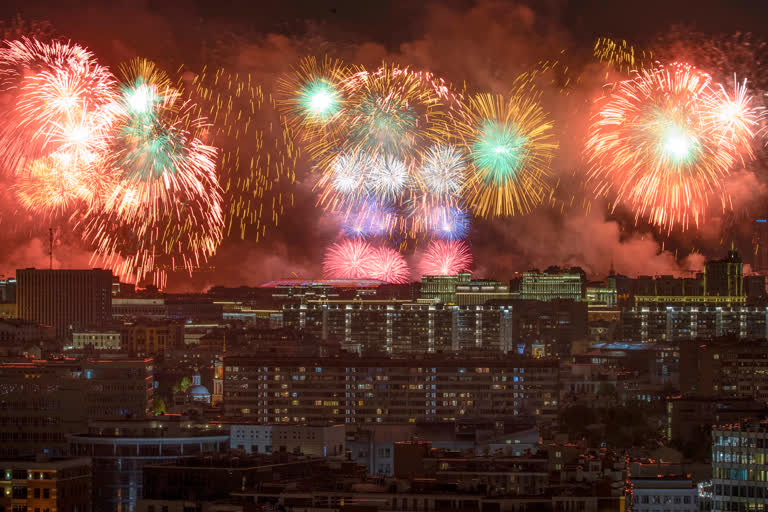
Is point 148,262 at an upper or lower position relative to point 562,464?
upper

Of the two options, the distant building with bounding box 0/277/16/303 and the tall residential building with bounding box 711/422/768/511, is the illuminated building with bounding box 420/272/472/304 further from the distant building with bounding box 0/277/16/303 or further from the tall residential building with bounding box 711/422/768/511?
the tall residential building with bounding box 711/422/768/511

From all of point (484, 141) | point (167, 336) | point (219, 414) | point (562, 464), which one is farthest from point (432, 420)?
point (167, 336)

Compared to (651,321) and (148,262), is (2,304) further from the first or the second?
(651,321)

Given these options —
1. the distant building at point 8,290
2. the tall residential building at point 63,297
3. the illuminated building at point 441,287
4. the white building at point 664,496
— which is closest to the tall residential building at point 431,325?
the illuminated building at point 441,287

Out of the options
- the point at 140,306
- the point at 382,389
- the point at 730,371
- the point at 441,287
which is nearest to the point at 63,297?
the point at 140,306

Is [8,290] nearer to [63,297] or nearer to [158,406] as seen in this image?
[63,297]

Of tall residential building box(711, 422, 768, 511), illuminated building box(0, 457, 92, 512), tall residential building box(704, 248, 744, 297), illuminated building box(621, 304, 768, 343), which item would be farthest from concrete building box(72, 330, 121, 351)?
tall residential building box(711, 422, 768, 511)

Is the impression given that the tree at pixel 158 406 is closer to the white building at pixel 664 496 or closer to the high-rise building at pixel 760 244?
the white building at pixel 664 496
